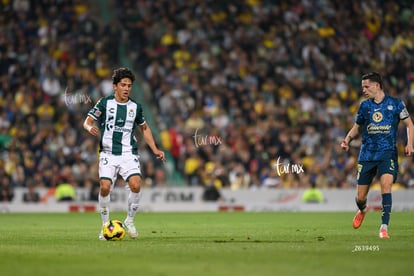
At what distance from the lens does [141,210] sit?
28328 millimetres

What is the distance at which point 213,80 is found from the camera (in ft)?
103

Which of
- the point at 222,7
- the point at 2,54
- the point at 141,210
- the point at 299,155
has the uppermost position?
the point at 222,7

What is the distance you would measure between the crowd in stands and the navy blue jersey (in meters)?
12.7

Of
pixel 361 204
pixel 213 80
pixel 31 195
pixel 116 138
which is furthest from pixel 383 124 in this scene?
pixel 213 80

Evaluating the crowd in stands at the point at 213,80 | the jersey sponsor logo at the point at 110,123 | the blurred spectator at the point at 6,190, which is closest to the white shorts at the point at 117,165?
the jersey sponsor logo at the point at 110,123

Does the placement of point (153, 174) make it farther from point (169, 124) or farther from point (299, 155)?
point (299, 155)

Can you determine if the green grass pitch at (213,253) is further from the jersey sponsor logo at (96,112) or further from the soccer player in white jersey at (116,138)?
the jersey sponsor logo at (96,112)

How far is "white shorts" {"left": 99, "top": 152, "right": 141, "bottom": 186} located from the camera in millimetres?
13766

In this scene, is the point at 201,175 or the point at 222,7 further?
the point at 222,7

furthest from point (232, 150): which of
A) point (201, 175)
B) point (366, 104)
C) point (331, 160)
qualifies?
point (366, 104)

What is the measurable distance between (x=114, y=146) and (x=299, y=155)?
15.0 meters

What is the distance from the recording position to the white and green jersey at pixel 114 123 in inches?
544

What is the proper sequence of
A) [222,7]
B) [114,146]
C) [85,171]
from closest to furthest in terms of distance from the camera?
[114,146] < [85,171] < [222,7]

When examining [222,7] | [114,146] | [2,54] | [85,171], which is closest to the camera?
[114,146]
